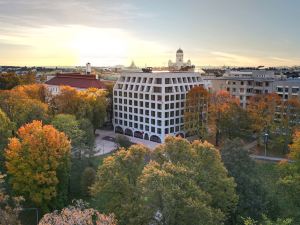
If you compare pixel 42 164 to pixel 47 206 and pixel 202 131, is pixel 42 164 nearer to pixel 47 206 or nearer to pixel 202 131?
pixel 47 206

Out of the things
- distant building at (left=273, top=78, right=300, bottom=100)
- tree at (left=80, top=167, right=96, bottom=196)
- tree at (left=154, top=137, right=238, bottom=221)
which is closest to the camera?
tree at (left=154, top=137, right=238, bottom=221)

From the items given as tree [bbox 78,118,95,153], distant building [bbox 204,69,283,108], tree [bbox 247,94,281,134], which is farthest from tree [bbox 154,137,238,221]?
distant building [bbox 204,69,283,108]

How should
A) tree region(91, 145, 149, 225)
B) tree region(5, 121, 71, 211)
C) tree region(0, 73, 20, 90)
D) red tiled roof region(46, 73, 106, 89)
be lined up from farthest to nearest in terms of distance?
1. tree region(0, 73, 20, 90)
2. red tiled roof region(46, 73, 106, 89)
3. tree region(5, 121, 71, 211)
4. tree region(91, 145, 149, 225)

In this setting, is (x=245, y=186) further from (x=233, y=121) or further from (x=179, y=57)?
(x=179, y=57)

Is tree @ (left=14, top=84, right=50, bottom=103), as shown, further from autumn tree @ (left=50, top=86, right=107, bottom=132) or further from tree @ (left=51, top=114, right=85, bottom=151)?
tree @ (left=51, top=114, right=85, bottom=151)

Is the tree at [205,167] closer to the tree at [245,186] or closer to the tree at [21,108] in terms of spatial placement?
the tree at [245,186]

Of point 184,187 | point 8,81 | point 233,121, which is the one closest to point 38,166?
point 184,187

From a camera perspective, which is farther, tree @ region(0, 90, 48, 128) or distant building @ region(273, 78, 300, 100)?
distant building @ region(273, 78, 300, 100)
